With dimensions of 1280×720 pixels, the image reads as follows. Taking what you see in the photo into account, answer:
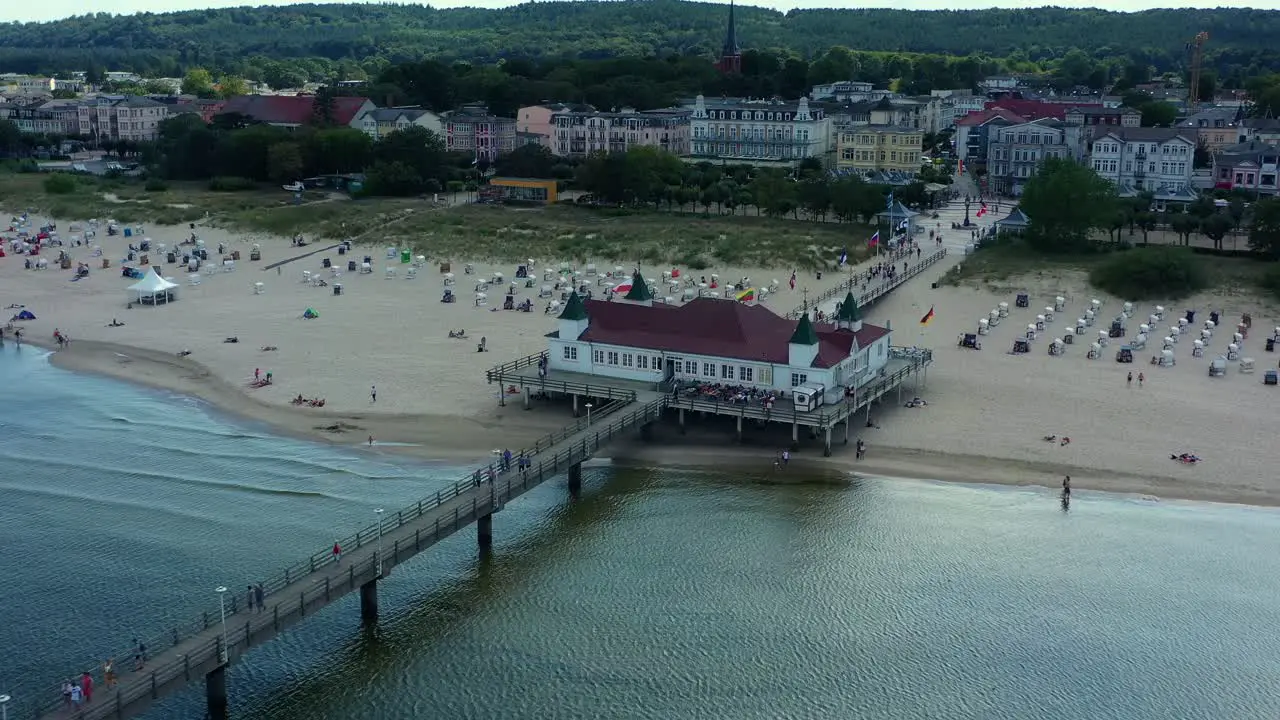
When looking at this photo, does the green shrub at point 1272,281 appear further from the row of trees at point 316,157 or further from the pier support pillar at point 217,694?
the row of trees at point 316,157

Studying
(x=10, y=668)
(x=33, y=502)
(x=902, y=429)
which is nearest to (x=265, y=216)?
(x=33, y=502)

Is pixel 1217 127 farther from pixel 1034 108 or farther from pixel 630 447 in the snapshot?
pixel 630 447

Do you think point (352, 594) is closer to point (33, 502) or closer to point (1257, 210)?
point (33, 502)

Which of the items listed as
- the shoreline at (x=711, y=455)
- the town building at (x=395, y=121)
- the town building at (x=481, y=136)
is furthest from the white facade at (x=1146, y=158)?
the town building at (x=395, y=121)

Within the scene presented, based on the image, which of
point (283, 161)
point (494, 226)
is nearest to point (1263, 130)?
point (494, 226)

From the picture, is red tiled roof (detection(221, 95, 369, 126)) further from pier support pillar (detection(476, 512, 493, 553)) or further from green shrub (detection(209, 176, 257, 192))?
pier support pillar (detection(476, 512, 493, 553))

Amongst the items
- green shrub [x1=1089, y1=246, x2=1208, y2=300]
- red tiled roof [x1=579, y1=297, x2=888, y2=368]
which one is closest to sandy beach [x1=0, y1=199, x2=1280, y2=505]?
green shrub [x1=1089, y1=246, x2=1208, y2=300]
